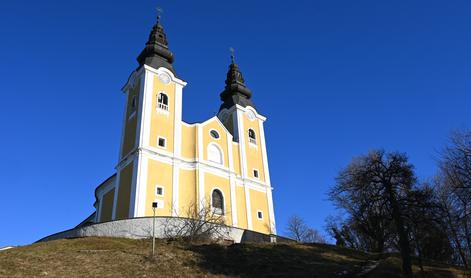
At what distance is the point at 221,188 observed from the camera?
3622 centimetres

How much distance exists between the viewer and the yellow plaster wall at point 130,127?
34856 millimetres

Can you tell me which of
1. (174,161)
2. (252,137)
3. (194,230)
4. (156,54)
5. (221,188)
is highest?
(156,54)

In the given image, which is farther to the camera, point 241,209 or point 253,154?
point 253,154

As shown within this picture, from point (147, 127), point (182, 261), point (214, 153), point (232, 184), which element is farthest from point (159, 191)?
point (182, 261)

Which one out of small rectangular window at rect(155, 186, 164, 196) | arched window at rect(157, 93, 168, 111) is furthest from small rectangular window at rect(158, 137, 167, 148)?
small rectangular window at rect(155, 186, 164, 196)

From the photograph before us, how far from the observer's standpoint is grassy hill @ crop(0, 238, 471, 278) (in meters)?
17.7

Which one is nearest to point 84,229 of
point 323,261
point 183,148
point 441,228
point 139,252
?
point 139,252

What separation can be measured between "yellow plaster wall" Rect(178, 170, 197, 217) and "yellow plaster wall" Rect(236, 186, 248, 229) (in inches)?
173

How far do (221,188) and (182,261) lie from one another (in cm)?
1628

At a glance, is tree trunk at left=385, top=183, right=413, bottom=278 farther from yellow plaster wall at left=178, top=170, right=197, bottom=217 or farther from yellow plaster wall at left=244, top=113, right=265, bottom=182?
yellow plaster wall at left=244, top=113, right=265, bottom=182

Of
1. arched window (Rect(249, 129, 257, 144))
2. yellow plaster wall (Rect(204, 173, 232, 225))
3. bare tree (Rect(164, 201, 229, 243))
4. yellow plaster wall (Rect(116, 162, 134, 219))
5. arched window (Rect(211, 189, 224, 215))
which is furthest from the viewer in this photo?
arched window (Rect(249, 129, 257, 144))

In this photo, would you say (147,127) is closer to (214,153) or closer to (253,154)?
→ (214,153)

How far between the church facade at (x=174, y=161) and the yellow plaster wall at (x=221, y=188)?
0.06m

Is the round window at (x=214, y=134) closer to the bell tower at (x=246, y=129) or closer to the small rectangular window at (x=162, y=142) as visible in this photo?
the bell tower at (x=246, y=129)
